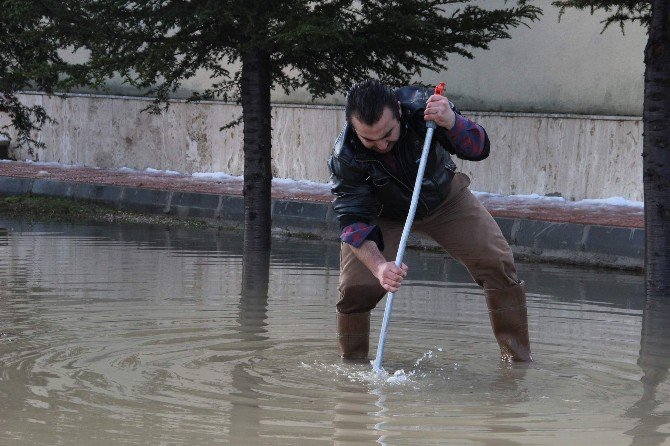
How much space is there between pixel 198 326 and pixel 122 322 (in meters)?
0.51

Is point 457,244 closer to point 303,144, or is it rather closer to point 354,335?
point 354,335

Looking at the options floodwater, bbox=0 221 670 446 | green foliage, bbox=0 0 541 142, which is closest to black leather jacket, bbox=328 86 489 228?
floodwater, bbox=0 221 670 446

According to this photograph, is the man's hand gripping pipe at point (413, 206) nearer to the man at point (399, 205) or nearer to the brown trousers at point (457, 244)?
the man at point (399, 205)

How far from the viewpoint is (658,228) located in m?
10.5

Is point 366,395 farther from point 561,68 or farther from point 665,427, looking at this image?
point 561,68

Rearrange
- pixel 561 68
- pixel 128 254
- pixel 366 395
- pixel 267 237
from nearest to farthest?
pixel 366 395
pixel 128 254
pixel 267 237
pixel 561 68

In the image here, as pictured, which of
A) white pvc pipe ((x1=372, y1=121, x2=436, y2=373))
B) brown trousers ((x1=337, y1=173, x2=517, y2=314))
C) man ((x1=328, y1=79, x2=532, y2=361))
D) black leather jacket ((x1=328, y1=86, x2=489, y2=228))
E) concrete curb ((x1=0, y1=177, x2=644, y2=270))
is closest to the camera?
man ((x1=328, y1=79, x2=532, y2=361))

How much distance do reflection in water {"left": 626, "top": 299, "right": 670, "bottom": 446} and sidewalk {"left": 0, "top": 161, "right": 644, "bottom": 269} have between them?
9.02 ft

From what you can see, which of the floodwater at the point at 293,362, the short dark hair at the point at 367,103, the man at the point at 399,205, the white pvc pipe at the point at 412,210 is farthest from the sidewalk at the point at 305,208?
the short dark hair at the point at 367,103

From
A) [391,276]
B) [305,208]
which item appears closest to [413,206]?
[391,276]

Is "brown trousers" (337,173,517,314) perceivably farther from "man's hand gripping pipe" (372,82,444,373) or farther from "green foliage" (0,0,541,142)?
"green foliage" (0,0,541,142)

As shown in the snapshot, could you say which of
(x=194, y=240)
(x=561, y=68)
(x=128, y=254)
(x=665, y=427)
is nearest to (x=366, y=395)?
(x=665, y=427)

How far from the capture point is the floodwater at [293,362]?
211 inches

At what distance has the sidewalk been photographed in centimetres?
1299
